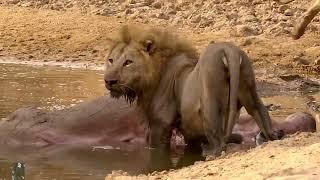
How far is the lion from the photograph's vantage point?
15.3 meters

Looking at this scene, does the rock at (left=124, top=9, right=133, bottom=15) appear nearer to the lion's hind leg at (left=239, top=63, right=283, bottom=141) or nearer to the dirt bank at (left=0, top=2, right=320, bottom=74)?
the dirt bank at (left=0, top=2, right=320, bottom=74)

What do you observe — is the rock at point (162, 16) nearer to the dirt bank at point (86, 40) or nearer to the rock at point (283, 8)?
the dirt bank at point (86, 40)

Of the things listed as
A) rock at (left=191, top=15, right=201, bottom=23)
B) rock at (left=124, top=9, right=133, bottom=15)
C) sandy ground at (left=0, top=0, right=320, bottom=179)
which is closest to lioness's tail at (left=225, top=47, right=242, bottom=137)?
sandy ground at (left=0, top=0, right=320, bottom=179)

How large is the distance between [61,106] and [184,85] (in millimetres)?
2893

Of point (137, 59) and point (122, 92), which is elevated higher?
point (137, 59)

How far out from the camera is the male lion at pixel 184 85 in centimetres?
813

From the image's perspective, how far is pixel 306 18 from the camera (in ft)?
50.8

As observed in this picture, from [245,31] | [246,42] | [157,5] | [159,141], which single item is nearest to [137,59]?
[159,141]

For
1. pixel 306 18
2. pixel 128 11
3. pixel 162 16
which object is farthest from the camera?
pixel 128 11

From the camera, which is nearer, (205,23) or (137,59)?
(137,59)

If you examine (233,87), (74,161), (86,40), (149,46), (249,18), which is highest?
(149,46)

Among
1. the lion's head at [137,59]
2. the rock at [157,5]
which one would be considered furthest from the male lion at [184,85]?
the rock at [157,5]

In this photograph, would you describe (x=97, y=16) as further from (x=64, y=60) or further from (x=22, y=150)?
(x=22, y=150)

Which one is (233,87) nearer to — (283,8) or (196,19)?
(196,19)
